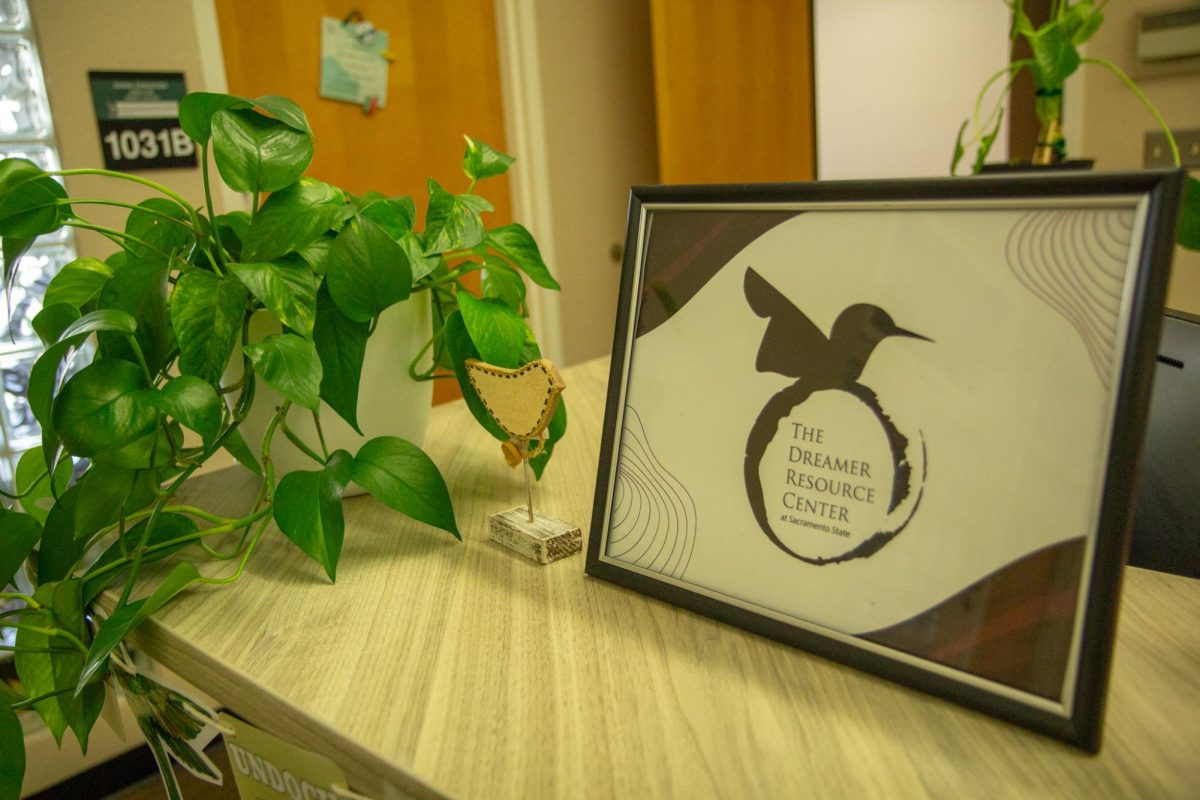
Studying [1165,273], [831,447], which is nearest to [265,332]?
[831,447]

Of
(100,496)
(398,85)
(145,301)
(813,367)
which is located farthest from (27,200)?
(398,85)

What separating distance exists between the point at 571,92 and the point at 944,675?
8.79ft

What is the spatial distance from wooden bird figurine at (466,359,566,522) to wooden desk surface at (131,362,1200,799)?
9 centimetres

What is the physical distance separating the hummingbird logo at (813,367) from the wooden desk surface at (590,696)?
80 mm

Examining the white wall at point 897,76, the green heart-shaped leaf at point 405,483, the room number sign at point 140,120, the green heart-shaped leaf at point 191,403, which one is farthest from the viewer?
the white wall at point 897,76

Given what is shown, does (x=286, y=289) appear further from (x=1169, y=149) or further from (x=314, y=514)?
(x=1169, y=149)

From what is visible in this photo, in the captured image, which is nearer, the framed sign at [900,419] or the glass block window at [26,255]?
the framed sign at [900,419]

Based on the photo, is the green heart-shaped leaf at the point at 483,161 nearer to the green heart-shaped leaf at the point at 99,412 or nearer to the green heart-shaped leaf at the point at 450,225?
the green heart-shaped leaf at the point at 450,225

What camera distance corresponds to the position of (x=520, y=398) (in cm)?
61

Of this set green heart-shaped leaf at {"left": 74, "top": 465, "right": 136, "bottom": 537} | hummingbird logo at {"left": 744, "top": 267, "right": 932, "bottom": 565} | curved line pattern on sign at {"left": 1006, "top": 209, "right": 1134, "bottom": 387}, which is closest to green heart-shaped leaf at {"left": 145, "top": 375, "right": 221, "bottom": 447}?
green heart-shaped leaf at {"left": 74, "top": 465, "right": 136, "bottom": 537}

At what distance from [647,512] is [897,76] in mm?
3060

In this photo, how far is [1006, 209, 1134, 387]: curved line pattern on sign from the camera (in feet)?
1.23

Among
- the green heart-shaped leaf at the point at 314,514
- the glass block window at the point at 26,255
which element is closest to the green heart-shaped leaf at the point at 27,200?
the green heart-shaped leaf at the point at 314,514

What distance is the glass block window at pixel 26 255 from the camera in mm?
1631
